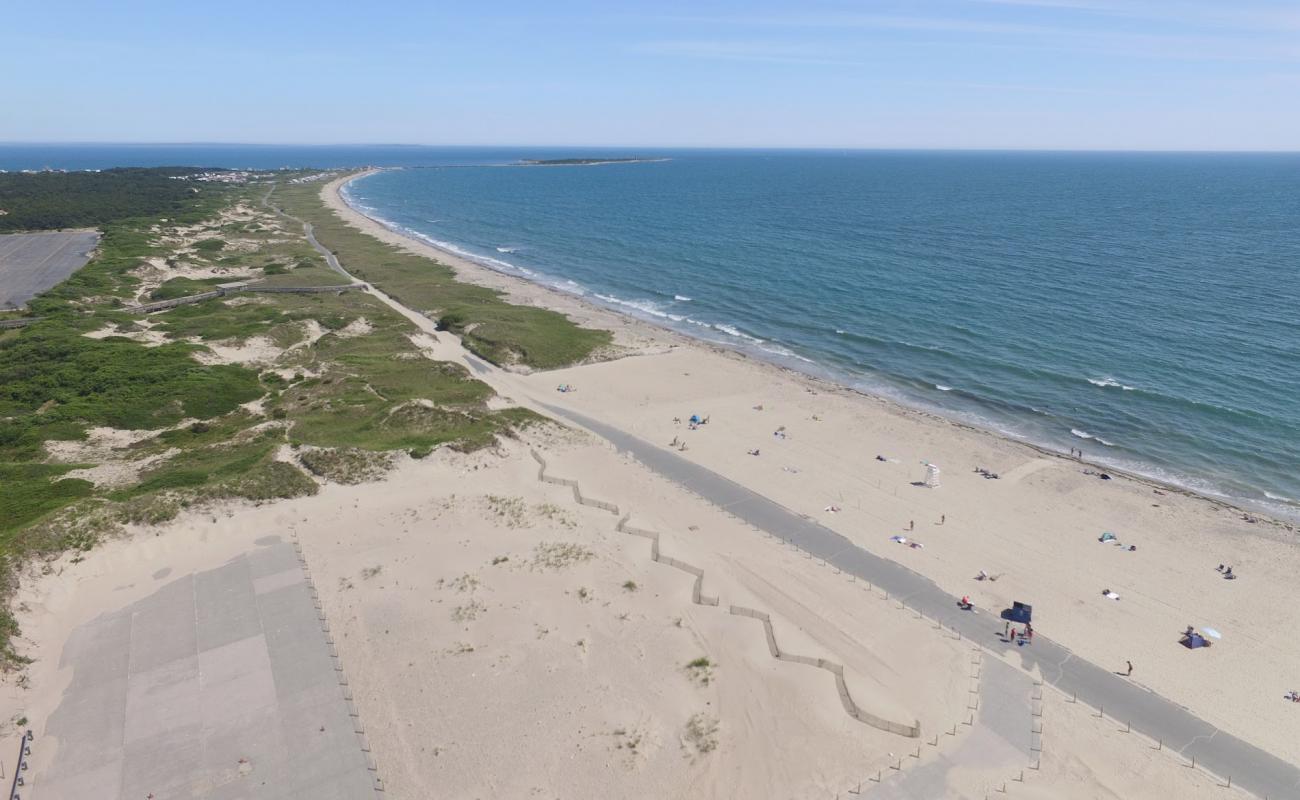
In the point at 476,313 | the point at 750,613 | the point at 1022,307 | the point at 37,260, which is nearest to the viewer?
the point at 750,613

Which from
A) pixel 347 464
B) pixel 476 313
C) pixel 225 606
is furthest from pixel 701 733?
pixel 476 313

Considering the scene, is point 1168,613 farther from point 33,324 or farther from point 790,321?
point 33,324

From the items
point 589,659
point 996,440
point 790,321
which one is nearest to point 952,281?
point 790,321

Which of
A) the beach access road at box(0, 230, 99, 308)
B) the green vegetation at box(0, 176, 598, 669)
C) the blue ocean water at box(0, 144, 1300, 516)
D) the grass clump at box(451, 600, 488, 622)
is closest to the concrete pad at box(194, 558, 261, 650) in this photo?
the green vegetation at box(0, 176, 598, 669)

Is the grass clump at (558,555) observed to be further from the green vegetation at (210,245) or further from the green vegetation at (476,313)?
the green vegetation at (210,245)

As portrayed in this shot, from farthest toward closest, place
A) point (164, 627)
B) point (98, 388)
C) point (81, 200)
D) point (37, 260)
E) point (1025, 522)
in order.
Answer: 1. point (81, 200)
2. point (37, 260)
3. point (98, 388)
4. point (1025, 522)
5. point (164, 627)

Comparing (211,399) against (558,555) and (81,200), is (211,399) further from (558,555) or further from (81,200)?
(81,200)

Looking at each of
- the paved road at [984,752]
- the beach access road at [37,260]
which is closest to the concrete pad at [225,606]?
the paved road at [984,752]
